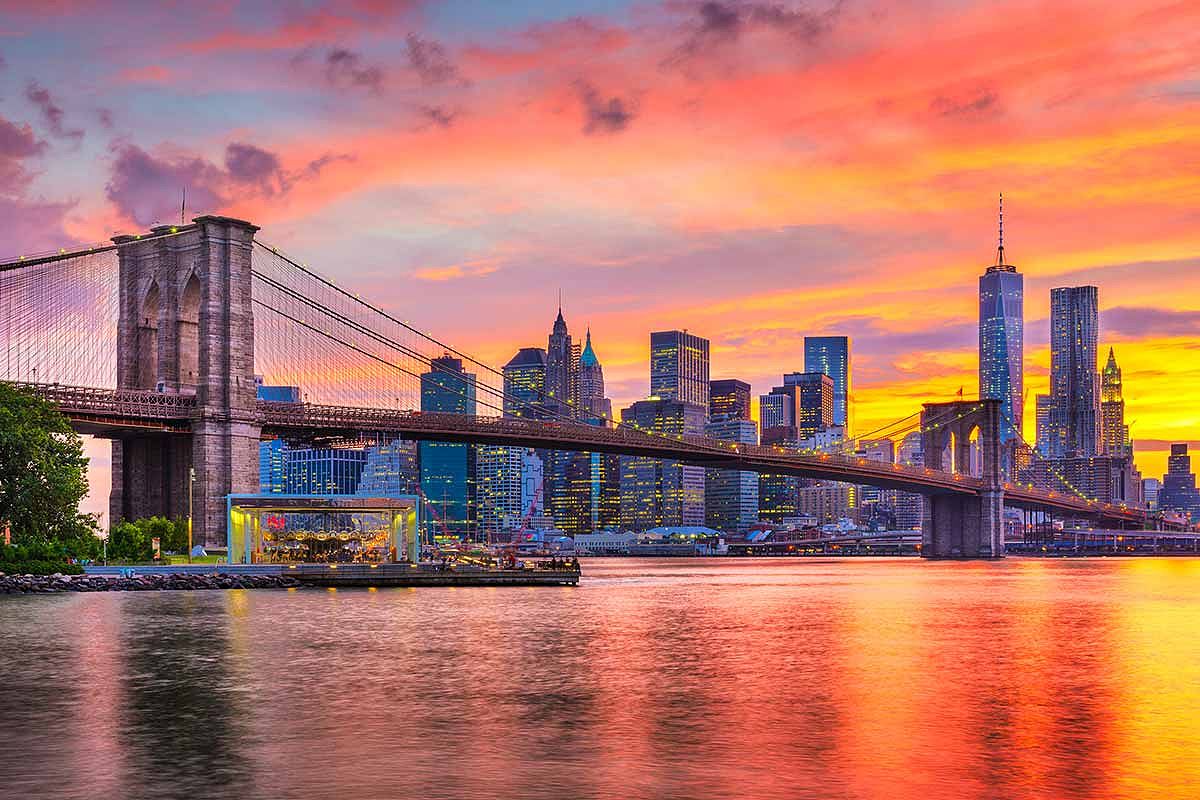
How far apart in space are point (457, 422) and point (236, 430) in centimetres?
2152

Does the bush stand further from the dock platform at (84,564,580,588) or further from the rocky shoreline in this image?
the dock platform at (84,564,580,588)

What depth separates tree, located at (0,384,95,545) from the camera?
74688mm

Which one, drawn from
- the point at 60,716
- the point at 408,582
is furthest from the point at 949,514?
the point at 60,716

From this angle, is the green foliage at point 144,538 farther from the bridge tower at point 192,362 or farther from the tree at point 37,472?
the tree at point 37,472

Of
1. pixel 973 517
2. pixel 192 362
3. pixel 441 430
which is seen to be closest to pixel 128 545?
pixel 192 362

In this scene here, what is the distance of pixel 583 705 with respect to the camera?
3206 cm

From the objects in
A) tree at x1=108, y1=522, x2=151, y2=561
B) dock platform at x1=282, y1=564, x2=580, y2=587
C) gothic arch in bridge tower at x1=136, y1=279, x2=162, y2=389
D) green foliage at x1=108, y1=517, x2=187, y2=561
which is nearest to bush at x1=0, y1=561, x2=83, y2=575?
tree at x1=108, y1=522, x2=151, y2=561

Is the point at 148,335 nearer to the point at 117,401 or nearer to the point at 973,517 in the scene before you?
the point at 117,401

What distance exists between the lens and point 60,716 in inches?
1165

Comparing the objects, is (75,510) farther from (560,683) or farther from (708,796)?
(708,796)

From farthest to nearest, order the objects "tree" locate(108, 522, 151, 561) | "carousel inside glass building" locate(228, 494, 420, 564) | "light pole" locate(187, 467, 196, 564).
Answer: "carousel inside glass building" locate(228, 494, 420, 564) < "light pole" locate(187, 467, 196, 564) < "tree" locate(108, 522, 151, 561)

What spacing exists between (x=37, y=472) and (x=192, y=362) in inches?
880

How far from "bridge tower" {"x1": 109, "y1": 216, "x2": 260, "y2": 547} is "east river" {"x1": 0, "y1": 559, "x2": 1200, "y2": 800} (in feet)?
98.4

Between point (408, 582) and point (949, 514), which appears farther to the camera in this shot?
point (949, 514)
